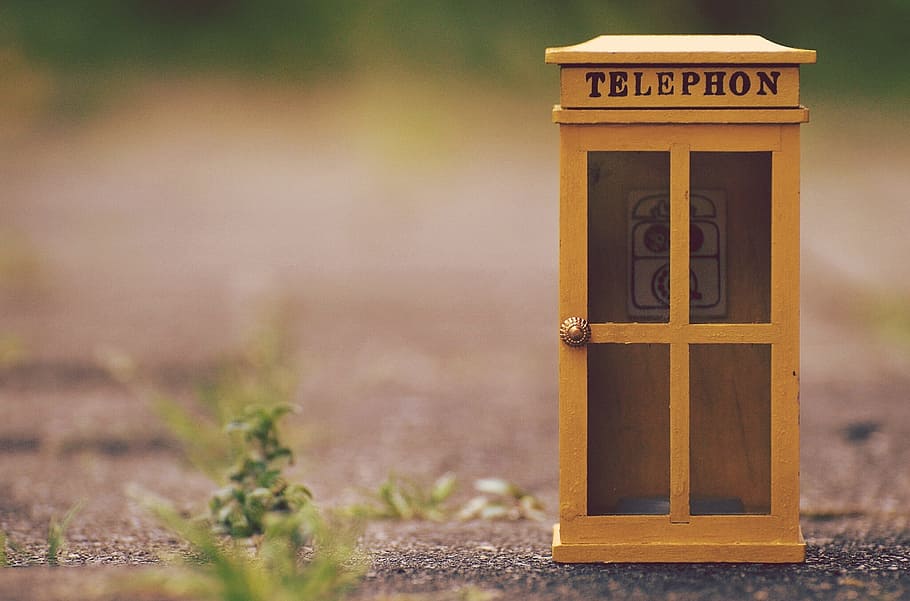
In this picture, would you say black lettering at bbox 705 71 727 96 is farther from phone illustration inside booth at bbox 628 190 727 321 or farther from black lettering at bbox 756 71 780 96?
phone illustration inside booth at bbox 628 190 727 321

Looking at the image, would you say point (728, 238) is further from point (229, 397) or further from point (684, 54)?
point (229, 397)

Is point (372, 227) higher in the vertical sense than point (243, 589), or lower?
higher

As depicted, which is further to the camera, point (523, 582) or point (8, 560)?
point (8, 560)

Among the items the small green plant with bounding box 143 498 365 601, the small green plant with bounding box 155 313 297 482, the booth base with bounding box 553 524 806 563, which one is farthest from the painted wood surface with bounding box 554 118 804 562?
the small green plant with bounding box 155 313 297 482

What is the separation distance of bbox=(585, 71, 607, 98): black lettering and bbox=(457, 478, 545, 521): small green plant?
1402mm

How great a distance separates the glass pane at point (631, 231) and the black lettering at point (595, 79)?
288 millimetres

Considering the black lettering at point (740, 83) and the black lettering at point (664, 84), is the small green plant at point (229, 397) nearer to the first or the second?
the black lettering at point (664, 84)

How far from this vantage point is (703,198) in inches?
119

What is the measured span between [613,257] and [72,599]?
1439 mm

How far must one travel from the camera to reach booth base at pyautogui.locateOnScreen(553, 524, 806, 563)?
112 inches

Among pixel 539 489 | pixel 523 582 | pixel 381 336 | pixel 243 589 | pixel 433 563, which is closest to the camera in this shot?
pixel 243 589

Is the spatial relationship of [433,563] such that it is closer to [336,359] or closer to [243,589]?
[243,589]

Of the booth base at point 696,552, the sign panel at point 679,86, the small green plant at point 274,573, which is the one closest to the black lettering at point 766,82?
the sign panel at point 679,86

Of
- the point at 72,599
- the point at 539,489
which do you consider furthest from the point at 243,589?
the point at 539,489
